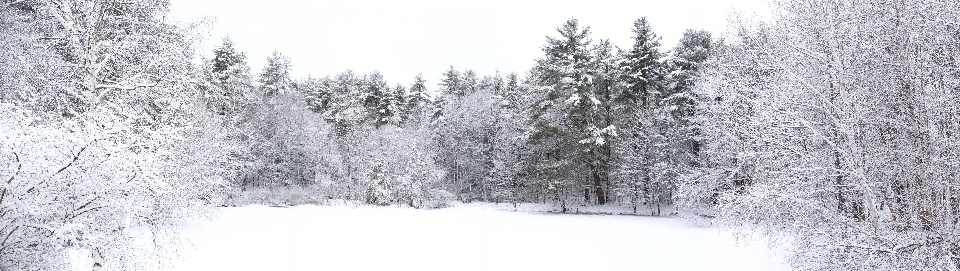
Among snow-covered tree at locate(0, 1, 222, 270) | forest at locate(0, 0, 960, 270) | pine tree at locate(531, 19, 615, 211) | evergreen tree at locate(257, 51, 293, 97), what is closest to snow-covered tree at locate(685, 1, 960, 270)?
forest at locate(0, 0, 960, 270)

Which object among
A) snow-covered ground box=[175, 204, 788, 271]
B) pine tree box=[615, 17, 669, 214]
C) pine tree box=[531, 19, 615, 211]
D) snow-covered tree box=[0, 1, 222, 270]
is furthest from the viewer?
pine tree box=[531, 19, 615, 211]

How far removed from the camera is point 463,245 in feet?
40.2

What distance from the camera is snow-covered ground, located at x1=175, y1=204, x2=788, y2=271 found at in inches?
383

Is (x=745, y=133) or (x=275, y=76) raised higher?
(x=275, y=76)

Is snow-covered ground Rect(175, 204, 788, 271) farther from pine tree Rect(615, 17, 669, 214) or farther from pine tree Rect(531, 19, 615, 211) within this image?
pine tree Rect(531, 19, 615, 211)

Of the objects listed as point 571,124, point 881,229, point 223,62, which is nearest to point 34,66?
point 881,229

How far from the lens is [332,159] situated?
96.1ft

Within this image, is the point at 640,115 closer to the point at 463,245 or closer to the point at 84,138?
the point at 463,245

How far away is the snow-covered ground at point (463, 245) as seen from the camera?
31.9ft

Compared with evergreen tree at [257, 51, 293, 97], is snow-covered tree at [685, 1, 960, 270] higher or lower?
lower

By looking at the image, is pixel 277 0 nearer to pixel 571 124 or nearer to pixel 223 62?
pixel 223 62

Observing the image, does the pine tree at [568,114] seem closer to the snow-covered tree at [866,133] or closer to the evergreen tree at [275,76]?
the snow-covered tree at [866,133]

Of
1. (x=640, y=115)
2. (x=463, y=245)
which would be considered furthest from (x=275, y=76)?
(x=463, y=245)

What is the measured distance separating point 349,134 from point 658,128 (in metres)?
20.0
